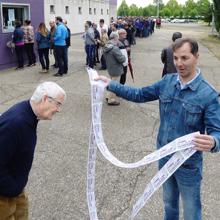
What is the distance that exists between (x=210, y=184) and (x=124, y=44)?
529 centimetres

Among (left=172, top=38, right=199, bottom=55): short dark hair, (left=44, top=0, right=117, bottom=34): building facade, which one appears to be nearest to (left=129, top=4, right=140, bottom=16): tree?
Answer: (left=44, top=0, right=117, bottom=34): building facade

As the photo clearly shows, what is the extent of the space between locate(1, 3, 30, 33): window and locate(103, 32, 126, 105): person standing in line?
6.71m

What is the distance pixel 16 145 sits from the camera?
289 centimetres

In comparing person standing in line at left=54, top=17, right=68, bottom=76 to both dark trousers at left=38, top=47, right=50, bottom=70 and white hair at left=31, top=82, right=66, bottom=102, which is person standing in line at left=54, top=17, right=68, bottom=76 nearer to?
dark trousers at left=38, top=47, right=50, bottom=70

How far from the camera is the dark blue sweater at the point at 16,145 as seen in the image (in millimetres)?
2850

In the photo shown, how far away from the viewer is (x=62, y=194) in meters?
4.93

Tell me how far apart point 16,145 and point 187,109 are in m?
1.41

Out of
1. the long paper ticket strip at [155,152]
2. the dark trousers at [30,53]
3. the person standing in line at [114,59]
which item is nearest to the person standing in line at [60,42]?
the dark trousers at [30,53]

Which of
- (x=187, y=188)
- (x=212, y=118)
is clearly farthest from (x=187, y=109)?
(x=187, y=188)

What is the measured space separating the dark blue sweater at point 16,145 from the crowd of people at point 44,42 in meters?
10.5

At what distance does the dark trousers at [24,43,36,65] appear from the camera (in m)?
15.0

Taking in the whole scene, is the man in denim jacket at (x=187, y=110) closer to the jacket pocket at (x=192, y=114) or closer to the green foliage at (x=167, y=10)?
the jacket pocket at (x=192, y=114)

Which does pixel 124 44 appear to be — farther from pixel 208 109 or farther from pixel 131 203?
pixel 208 109

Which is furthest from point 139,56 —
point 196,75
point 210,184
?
point 196,75
